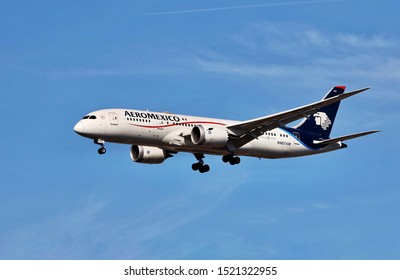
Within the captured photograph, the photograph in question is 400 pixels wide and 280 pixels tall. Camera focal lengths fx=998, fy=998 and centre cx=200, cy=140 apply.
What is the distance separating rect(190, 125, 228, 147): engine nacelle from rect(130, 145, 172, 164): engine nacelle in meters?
6.22

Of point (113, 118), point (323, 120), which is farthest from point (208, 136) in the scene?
point (323, 120)

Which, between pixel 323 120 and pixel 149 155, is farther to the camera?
pixel 323 120

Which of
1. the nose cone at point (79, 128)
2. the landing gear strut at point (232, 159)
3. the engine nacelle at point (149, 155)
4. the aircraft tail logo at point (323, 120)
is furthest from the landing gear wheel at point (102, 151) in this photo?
the aircraft tail logo at point (323, 120)

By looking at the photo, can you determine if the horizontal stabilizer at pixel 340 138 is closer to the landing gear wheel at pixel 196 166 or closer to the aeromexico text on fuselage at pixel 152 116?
the landing gear wheel at pixel 196 166

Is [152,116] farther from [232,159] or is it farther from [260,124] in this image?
[260,124]

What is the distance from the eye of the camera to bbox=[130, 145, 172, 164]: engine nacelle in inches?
3216

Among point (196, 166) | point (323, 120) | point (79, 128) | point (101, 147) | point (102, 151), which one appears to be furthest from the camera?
point (323, 120)

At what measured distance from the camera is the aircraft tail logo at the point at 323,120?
87.5m

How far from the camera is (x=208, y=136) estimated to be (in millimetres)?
76062

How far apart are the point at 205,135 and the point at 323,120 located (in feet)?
52.6

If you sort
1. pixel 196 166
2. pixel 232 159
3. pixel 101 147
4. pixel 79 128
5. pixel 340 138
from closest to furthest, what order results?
pixel 79 128, pixel 101 147, pixel 232 159, pixel 340 138, pixel 196 166

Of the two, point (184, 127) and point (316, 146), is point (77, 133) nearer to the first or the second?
point (184, 127)
